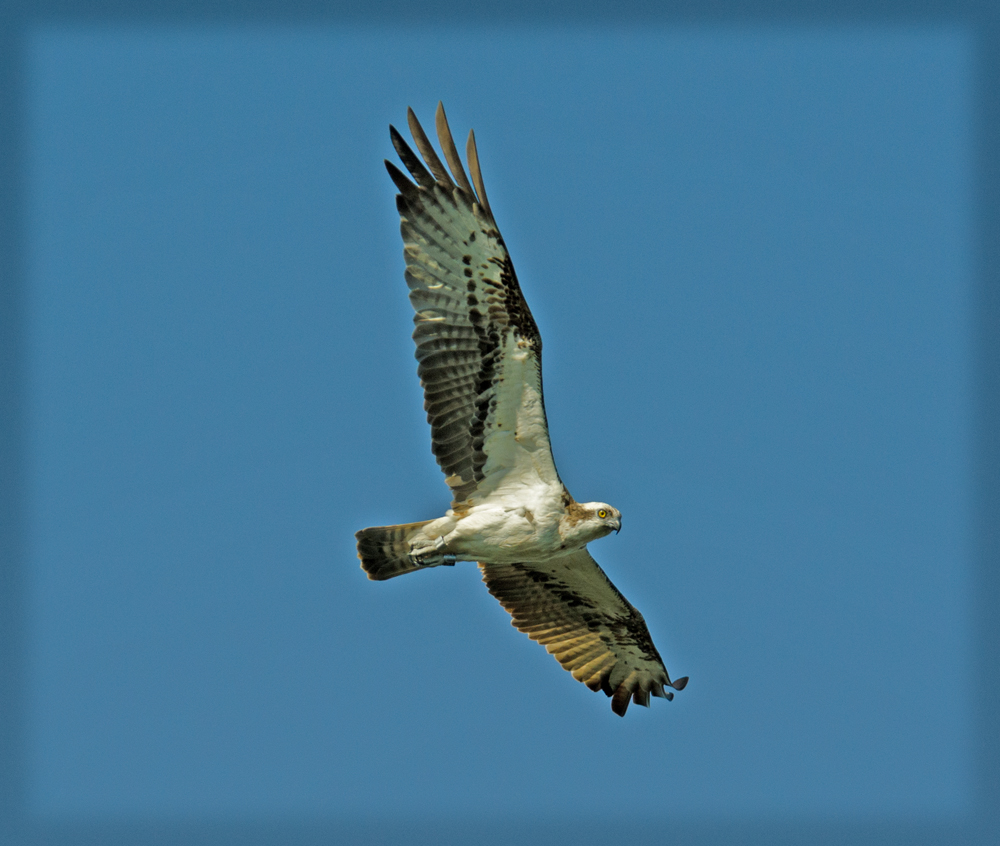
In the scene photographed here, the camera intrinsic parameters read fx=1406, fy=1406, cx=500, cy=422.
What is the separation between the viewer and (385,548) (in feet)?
39.5

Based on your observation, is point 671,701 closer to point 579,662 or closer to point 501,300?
point 579,662

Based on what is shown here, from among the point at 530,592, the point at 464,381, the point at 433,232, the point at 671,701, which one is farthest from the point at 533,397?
the point at 671,701

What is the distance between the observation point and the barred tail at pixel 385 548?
12.0 metres

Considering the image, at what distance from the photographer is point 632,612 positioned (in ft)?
44.8

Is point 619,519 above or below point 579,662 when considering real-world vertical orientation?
above

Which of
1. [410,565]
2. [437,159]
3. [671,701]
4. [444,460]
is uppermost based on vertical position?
[437,159]

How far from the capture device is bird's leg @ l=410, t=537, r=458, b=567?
12.0 m

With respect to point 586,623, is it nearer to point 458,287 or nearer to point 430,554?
point 430,554

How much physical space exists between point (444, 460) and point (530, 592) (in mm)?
2098

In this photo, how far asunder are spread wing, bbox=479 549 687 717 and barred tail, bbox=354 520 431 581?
4.98ft

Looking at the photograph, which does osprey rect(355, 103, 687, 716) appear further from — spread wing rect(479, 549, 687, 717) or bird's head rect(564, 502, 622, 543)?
spread wing rect(479, 549, 687, 717)

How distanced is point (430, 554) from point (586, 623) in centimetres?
239

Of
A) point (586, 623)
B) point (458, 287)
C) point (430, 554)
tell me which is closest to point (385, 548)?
point (430, 554)

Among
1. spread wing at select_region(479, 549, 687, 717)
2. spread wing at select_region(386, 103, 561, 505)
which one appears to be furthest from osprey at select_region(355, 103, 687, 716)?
spread wing at select_region(479, 549, 687, 717)
